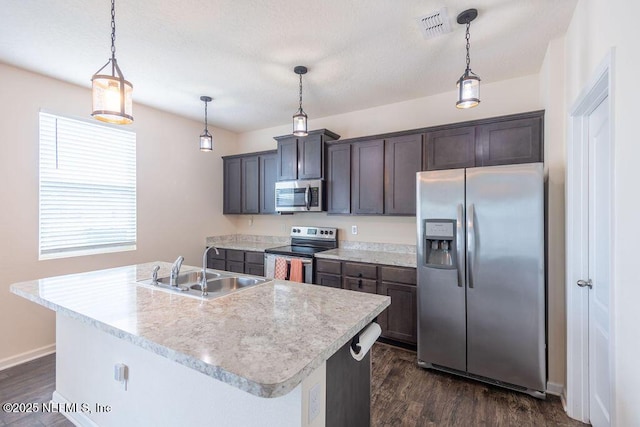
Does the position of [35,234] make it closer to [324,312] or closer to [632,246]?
[324,312]

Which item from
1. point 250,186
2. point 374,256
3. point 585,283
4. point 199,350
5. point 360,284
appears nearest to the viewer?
point 199,350

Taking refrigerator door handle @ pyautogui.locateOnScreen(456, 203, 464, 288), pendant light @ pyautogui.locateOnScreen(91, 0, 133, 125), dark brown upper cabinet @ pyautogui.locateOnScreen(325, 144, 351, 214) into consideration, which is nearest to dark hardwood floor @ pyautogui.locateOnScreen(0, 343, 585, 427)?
refrigerator door handle @ pyautogui.locateOnScreen(456, 203, 464, 288)

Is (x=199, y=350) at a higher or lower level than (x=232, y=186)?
lower

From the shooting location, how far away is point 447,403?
7.36 ft

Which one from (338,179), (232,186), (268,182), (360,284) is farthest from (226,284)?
(232,186)

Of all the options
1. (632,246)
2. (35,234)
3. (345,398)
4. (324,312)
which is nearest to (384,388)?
(345,398)

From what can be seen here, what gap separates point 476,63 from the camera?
2.73m

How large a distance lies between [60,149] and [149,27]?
1.85 metres

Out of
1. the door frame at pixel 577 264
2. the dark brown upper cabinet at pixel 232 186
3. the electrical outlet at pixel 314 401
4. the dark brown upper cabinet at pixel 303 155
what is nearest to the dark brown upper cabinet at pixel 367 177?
the dark brown upper cabinet at pixel 303 155

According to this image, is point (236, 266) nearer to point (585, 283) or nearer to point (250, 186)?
point (250, 186)

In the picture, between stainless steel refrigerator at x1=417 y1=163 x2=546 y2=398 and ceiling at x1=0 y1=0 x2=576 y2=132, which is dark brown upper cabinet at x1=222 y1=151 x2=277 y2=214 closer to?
ceiling at x1=0 y1=0 x2=576 y2=132

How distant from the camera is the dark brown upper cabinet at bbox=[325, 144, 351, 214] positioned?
3705 millimetres

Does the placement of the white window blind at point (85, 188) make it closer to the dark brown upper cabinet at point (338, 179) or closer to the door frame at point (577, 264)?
the dark brown upper cabinet at point (338, 179)

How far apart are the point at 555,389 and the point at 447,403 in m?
0.90
